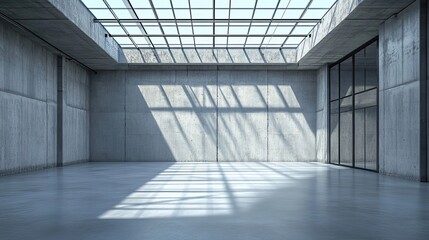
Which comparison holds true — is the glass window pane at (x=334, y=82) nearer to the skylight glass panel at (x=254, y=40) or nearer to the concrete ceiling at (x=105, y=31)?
the concrete ceiling at (x=105, y=31)

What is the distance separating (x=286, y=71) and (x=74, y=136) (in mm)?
18349

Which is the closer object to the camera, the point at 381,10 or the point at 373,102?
the point at 381,10

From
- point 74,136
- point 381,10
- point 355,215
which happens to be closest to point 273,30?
point 381,10

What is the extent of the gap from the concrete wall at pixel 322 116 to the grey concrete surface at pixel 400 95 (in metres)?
11.4

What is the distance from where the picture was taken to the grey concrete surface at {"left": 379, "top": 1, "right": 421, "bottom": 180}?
1928cm

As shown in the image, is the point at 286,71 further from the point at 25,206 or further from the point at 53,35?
the point at 25,206

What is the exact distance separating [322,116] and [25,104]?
22.1 meters

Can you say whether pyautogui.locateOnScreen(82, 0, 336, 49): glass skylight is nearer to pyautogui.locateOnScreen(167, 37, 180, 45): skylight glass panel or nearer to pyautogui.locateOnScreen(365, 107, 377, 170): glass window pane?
pyautogui.locateOnScreen(167, 37, 180, 45): skylight glass panel

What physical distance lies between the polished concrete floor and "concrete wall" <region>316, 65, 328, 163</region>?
1641 centimetres

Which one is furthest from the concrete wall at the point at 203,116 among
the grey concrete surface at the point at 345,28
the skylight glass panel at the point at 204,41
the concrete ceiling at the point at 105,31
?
the grey concrete surface at the point at 345,28

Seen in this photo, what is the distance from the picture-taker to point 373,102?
84.8 feet

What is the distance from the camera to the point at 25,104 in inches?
978

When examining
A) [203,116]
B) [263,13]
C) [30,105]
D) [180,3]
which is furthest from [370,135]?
[30,105]

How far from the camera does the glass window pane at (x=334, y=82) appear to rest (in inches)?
1303
